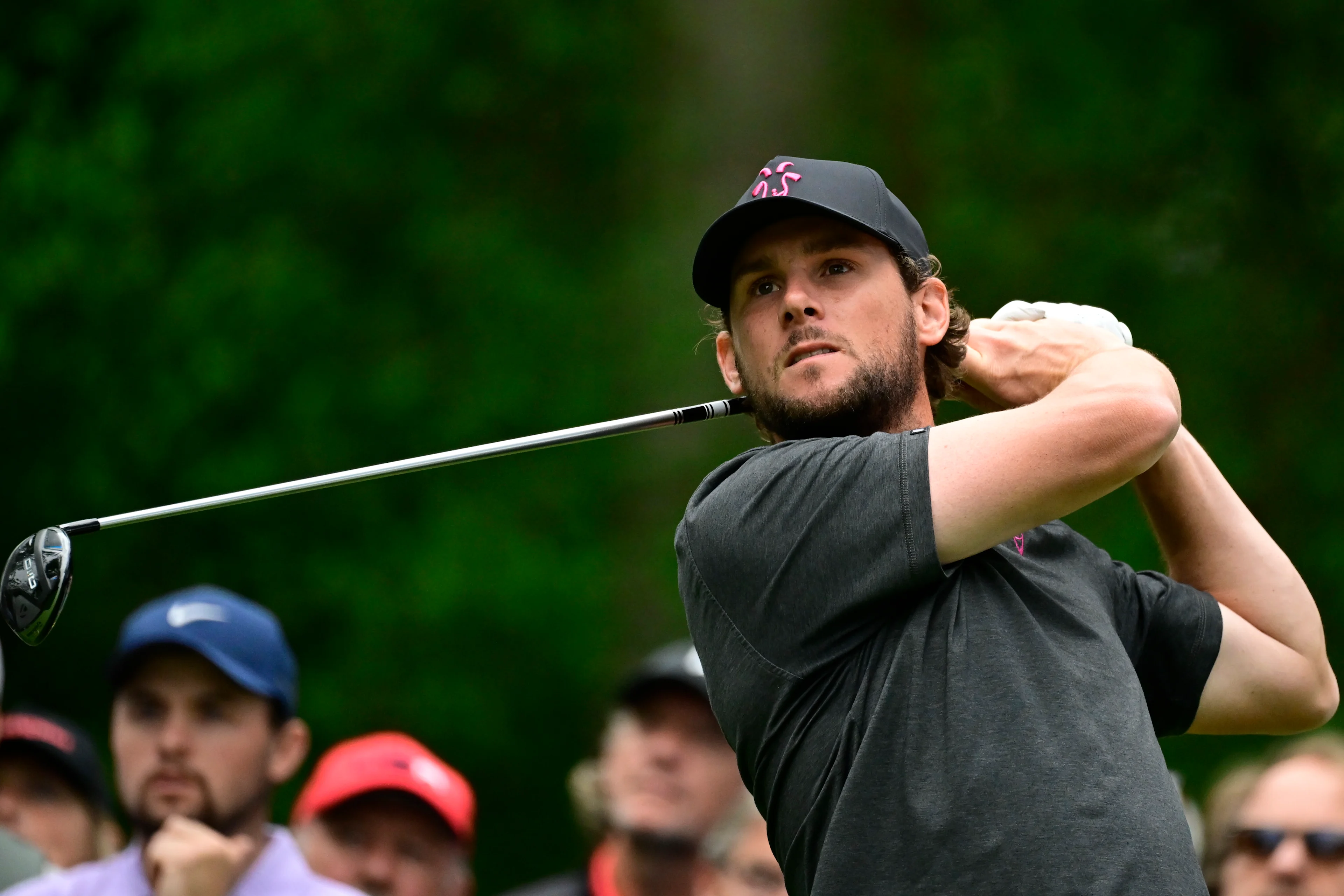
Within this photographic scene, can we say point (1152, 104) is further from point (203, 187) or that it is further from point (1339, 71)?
point (203, 187)

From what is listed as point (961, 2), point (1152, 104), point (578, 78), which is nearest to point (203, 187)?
point (578, 78)

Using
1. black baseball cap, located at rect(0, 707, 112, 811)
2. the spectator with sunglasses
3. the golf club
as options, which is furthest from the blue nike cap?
the spectator with sunglasses

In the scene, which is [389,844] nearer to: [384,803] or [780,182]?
[384,803]

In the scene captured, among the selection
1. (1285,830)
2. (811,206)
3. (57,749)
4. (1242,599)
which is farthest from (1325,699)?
(57,749)

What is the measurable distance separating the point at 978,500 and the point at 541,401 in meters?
6.08

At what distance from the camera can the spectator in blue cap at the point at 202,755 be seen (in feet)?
13.5

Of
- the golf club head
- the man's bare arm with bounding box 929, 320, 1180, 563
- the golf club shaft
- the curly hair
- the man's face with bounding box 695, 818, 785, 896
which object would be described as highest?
the curly hair

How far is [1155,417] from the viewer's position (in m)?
2.68

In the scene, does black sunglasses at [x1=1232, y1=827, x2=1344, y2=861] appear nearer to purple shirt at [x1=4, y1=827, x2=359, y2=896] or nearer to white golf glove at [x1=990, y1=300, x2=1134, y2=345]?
white golf glove at [x1=990, y1=300, x2=1134, y2=345]

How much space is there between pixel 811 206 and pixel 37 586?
168 cm

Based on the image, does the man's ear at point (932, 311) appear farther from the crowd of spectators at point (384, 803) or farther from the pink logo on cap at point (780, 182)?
the crowd of spectators at point (384, 803)

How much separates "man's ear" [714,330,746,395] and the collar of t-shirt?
1.71 metres

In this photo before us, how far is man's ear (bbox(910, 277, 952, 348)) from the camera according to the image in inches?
124

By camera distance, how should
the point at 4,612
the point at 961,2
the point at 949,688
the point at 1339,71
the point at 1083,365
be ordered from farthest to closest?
the point at 961,2
the point at 1339,71
the point at 4,612
the point at 1083,365
the point at 949,688
